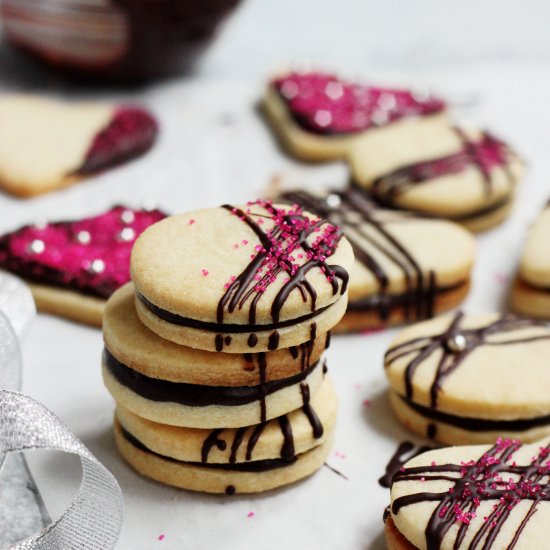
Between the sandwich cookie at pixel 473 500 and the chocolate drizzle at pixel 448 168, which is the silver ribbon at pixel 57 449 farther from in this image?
the chocolate drizzle at pixel 448 168

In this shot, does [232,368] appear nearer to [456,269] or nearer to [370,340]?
[370,340]

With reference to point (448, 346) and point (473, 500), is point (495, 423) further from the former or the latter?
point (473, 500)

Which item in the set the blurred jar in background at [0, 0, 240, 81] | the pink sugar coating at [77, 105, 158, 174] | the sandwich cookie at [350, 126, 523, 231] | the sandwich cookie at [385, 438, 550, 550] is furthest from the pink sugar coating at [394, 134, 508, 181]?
the sandwich cookie at [385, 438, 550, 550]

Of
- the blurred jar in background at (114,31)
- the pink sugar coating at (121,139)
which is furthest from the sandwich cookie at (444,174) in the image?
the blurred jar in background at (114,31)

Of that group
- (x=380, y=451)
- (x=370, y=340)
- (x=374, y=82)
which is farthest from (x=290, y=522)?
(x=374, y=82)

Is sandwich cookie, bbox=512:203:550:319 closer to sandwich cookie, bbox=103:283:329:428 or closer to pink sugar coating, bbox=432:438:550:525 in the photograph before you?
pink sugar coating, bbox=432:438:550:525
